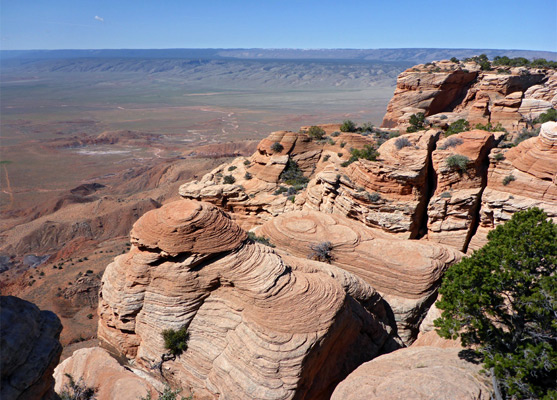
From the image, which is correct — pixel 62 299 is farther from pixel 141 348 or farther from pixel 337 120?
pixel 337 120

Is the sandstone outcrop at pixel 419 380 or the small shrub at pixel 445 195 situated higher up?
the small shrub at pixel 445 195

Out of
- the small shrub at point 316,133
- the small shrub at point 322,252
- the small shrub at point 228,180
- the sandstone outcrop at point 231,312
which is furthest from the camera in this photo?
the small shrub at point 316,133

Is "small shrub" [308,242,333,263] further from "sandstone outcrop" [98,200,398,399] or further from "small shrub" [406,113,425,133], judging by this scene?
"small shrub" [406,113,425,133]

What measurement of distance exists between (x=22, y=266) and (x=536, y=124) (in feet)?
172

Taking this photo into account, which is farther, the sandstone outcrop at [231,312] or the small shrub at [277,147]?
the small shrub at [277,147]

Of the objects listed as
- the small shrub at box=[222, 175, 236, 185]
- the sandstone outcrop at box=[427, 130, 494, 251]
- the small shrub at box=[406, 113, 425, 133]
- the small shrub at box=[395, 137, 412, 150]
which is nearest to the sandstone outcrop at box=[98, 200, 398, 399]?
the sandstone outcrop at box=[427, 130, 494, 251]

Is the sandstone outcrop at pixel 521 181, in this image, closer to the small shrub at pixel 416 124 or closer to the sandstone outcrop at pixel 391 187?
the sandstone outcrop at pixel 391 187

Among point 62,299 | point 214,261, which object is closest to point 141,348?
point 214,261

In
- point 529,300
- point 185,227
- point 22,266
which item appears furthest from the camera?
point 22,266

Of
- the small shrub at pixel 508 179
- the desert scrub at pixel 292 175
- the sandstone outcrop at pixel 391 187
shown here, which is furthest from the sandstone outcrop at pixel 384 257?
the desert scrub at pixel 292 175

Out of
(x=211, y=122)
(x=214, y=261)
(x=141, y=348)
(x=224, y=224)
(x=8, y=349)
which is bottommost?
(x=211, y=122)

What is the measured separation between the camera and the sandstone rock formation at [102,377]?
40.5 ft

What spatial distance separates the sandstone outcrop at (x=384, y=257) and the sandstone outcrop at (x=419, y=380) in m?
5.03

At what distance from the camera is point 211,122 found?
145 m
